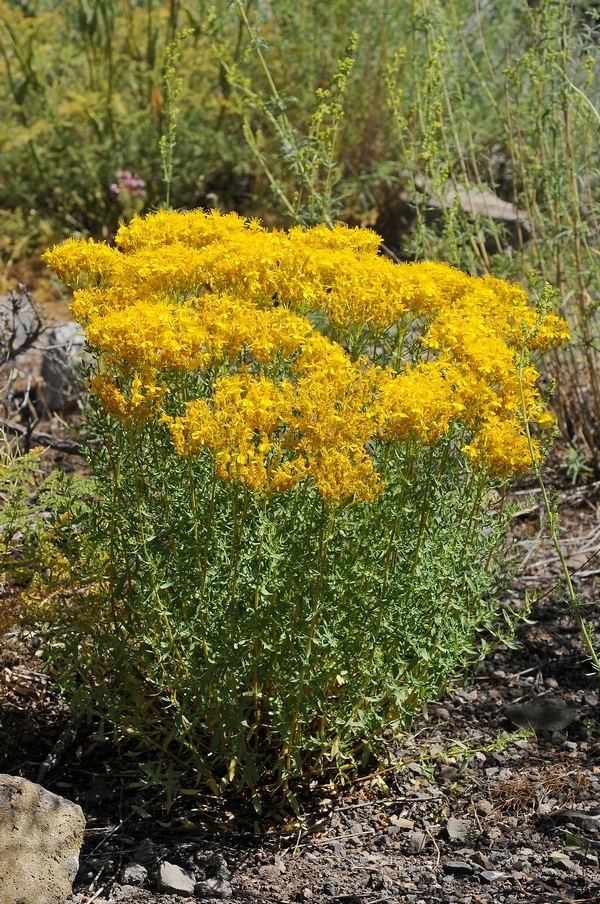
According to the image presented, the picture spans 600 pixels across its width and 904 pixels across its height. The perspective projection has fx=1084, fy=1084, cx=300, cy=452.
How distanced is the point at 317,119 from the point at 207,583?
5.74 feet

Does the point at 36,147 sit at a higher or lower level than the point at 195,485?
lower

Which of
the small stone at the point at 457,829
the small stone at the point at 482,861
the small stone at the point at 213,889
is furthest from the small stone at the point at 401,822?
the small stone at the point at 213,889

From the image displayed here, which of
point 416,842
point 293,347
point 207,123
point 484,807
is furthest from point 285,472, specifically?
point 207,123

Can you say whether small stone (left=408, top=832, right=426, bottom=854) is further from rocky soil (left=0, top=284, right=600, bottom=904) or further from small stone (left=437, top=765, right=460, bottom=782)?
small stone (left=437, top=765, right=460, bottom=782)

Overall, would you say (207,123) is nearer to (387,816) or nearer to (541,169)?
(541,169)

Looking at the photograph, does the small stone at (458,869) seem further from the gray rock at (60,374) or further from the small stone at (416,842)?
the gray rock at (60,374)

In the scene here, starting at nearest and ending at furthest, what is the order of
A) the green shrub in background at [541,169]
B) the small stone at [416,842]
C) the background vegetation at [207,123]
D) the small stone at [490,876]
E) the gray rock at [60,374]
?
the small stone at [490,876] → the small stone at [416,842] → the green shrub in background at [541,169] → the gray rock at [60,374] → the background vegetation at [207,123]

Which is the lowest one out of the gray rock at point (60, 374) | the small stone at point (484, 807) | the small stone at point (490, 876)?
the gray rock at point (60, 374)

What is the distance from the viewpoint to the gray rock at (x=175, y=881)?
2.80 m

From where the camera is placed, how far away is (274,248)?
9.35 ft

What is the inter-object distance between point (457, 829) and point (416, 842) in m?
0.14

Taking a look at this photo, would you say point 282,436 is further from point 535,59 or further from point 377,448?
point 535,59

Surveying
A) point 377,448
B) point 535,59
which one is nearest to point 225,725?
point 377,448

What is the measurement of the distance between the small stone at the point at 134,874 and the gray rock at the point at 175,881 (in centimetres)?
5
